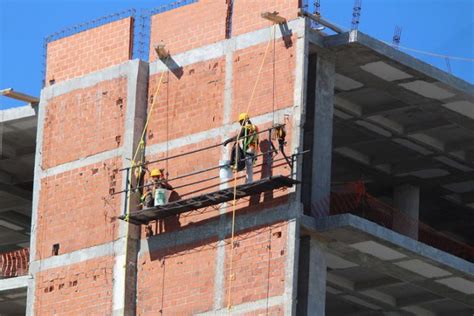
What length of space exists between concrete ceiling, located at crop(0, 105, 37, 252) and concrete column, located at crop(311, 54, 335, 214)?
8.45m

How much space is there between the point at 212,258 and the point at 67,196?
16.2 ft

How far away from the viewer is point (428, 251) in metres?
43.4

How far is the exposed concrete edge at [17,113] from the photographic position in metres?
48.1

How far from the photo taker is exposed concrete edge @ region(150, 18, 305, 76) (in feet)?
140

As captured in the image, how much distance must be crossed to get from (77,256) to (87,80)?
14.2 ft

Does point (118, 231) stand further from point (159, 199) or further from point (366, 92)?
point (366, 92)

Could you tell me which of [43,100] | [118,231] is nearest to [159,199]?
[118,231]

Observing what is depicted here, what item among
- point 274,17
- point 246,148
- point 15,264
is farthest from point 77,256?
point 274,17

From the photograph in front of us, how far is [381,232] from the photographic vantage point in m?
42.1

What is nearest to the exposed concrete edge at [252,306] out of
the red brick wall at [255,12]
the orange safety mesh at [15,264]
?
the red brick wall at [255,12]

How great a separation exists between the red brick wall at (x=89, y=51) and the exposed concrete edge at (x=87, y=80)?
0.61 feet

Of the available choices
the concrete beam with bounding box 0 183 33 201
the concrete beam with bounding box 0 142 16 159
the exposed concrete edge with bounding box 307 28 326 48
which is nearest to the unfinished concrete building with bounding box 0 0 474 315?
the exposed concrete edge with bounding box 307 28 326 48

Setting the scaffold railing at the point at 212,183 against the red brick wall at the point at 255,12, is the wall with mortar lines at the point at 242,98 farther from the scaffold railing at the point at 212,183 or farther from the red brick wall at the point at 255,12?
the red brick wall at the point at 255,12

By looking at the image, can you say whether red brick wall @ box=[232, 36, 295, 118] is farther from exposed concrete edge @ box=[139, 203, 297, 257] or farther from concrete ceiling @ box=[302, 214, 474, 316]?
concrete ceiling @ box=[302, 214, 474, 316]
